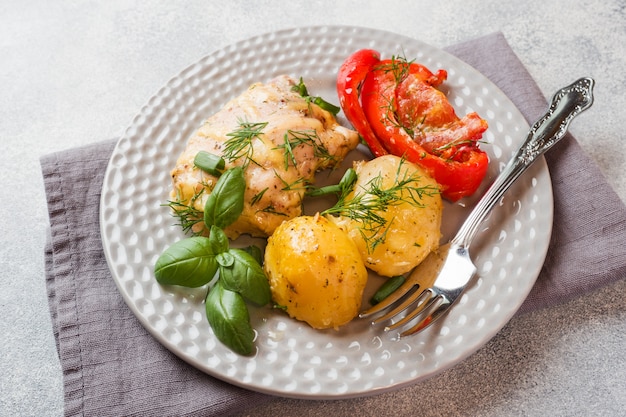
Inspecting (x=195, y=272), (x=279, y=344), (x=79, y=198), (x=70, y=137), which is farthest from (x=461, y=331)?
(x=70, y=137)

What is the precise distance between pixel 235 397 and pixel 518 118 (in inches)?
68.4

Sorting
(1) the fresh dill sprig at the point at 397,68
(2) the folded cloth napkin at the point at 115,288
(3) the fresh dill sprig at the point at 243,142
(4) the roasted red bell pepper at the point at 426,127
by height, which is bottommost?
(2) the folded cloth napkin at the point at 115,288

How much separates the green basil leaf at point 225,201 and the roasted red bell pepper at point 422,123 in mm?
728

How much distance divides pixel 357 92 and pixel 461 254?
88 centimetres

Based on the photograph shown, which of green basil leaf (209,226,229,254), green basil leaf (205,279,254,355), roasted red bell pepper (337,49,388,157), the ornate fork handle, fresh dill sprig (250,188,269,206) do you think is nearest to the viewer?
green basil leaf (205,279,254,355)

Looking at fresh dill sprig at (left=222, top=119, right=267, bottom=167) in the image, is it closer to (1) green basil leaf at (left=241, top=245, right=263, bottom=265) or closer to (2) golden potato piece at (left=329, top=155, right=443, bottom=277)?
(1) green basil leaf at (left=241, top=245, right=263, bottom=265)

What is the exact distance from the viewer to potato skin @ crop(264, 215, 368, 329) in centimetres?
226

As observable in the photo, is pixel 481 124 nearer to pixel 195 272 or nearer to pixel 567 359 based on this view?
pixel 567 359

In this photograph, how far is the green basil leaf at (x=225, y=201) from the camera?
7.74 feet

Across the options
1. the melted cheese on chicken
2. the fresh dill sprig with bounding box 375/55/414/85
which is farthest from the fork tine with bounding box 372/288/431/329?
the fresh dill sprig with bounding box 375/55/414/85

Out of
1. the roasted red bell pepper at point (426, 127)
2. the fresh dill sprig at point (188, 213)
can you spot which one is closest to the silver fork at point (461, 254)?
the roasted red bell pepper at point (426, 127)

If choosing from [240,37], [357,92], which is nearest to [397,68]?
[357,92]

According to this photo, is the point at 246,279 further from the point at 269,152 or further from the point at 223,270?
the point at 269,152

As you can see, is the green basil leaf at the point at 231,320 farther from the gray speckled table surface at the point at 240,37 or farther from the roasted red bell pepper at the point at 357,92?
the roasted red bell pepper at the point at 357,92
